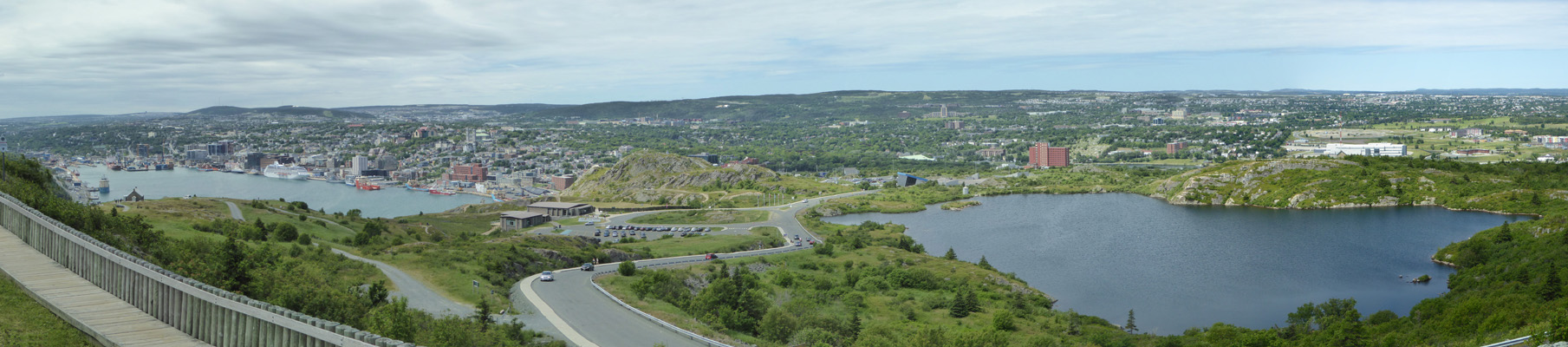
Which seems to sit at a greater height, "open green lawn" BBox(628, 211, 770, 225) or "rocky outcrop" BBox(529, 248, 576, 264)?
"rocky outcrop" BBox(529, 248, 576, 264)

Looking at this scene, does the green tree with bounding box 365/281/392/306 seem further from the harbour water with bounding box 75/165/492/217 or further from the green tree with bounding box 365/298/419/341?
the harbour water with bounding box 75/165/492/217

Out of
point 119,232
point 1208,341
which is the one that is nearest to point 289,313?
point 119,232

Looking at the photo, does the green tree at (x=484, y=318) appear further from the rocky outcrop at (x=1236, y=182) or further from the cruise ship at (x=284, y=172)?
the cruise ship at (x=284, y=172)

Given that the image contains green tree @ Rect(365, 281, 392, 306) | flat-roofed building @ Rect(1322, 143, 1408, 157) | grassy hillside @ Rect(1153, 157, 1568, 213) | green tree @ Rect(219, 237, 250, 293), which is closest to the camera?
green tree @ Rect(219, 237, 250, 293)

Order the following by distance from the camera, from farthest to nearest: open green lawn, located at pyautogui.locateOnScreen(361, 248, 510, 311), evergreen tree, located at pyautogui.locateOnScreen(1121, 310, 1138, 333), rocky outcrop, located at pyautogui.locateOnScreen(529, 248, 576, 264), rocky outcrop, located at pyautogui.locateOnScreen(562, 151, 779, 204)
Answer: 1. rocky outcrop, located at pyautogui.locateOnScreen(562, 151, 779, 204)
2. rocky outcrop, located at pyautogui.locateOnScreen(529, 248, 576, 264)
3. evergreen tree, located at pyautogui.locateOnScreen(1121, 310, 1138, 333)
4. open green lawn, located at pyautogui.locateOnScreen(361, 248, 510, 311)

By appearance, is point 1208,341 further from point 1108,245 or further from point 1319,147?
point 1319,147

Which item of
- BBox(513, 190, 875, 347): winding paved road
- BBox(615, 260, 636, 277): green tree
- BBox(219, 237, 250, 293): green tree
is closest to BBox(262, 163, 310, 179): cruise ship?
BBox(513, 190, 875, 347): winding paved road

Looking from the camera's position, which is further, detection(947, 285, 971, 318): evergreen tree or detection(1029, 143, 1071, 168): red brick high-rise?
detection(1029, 143, 1071, 168): red brick high-rise

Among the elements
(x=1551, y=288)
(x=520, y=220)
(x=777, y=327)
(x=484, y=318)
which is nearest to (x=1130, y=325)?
(x=1551, y=288)
